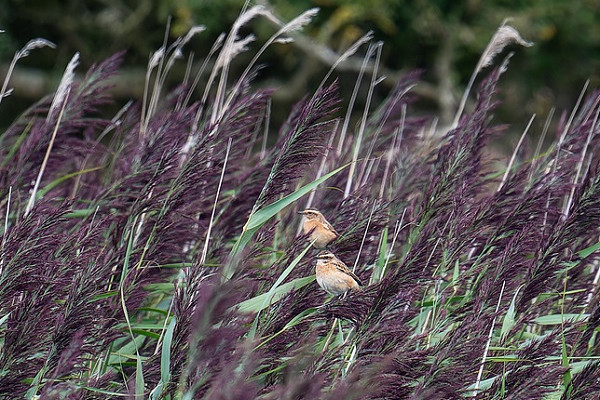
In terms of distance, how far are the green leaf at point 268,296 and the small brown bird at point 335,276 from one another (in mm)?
39

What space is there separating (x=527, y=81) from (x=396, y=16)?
2497mm

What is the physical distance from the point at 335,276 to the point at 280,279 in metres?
0.26

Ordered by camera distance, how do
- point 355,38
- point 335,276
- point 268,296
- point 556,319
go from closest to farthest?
1. point 268,296
2. point 335,276
3. point 556,319
4. point 355,38

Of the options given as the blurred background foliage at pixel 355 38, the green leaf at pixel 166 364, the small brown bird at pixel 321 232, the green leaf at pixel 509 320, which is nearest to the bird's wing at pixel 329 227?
the small brown bird at pixel 321 232

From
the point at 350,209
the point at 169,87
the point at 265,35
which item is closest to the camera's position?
the point at 350,209

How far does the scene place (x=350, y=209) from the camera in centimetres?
326

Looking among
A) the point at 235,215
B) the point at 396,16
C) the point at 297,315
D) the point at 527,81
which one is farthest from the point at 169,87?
the point at 297,315

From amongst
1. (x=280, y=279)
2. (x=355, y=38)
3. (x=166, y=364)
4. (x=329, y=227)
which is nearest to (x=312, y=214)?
(x=329, y=227)

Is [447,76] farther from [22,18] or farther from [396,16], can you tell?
[22,18]

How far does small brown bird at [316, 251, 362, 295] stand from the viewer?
2.75 m

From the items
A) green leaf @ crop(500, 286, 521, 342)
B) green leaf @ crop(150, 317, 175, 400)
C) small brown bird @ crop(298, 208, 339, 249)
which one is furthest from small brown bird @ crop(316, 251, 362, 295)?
green leaf @ crop(150, 317, 175, 400)

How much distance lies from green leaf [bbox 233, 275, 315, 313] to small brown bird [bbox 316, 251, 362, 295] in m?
0.04

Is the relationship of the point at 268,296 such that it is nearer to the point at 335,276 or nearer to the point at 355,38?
the point at 335,276

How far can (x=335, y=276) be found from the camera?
2.80m
